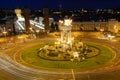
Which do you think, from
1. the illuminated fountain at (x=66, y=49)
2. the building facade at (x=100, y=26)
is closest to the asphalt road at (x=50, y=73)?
the illuminated fountain at (x=66, y=49)

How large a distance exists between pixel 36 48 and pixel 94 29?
1235 inches

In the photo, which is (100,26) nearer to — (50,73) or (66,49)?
(66,49)

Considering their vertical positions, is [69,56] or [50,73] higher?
[69,56]

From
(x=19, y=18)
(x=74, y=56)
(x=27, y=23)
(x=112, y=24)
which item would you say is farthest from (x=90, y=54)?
(x=19, y=18)

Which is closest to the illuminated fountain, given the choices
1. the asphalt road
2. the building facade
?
the asphalt road

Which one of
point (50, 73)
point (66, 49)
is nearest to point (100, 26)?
point (66, 49)

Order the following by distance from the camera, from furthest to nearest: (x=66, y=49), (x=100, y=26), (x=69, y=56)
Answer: (x=100, y=26) → (x=66, y=49) → (x=69, y=56)

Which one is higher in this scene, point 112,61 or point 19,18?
point 19,18

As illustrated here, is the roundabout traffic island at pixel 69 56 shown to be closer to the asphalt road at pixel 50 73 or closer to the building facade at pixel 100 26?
the asphalt road at pixel 50 73

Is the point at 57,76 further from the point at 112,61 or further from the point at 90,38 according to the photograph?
the point at 90,38

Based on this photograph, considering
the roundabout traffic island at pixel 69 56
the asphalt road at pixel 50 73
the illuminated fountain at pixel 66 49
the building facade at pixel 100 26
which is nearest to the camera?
the asphalt road at pixel 50 73

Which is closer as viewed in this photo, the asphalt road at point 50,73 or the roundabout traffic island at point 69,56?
the asphalt road at point 50,73

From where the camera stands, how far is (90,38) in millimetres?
82375

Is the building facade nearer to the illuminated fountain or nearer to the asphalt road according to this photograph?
the illuminated fountain
